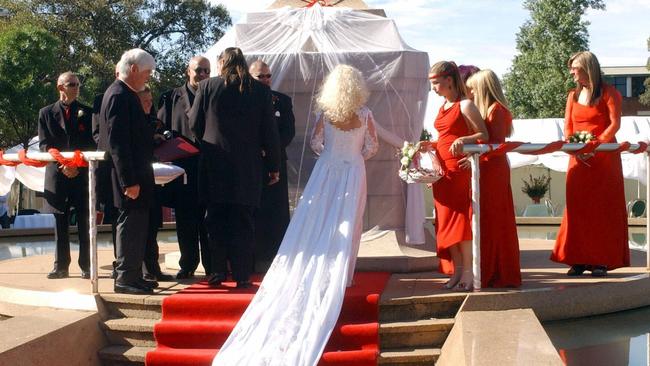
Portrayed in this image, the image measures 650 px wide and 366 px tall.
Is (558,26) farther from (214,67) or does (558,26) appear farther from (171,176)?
(171,176)

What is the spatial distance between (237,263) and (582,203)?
10.3ft

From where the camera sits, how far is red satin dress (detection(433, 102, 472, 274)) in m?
6.94

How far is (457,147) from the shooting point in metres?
6.66

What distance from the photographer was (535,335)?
212 inches

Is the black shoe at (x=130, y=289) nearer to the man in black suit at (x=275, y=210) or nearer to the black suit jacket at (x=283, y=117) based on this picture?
the man in black suit at (x=275, y=210)

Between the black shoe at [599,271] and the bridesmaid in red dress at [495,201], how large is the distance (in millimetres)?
1065

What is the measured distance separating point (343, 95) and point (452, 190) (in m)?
1.13

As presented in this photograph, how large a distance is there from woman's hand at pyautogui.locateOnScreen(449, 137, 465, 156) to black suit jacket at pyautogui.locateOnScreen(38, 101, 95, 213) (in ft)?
11.2

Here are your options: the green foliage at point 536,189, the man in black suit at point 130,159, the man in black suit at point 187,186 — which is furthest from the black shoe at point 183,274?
the green foliage at point 536,189

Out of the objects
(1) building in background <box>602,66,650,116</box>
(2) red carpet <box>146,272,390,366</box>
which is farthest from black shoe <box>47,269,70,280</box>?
(1) building in background <box>602,66,650,116</box>

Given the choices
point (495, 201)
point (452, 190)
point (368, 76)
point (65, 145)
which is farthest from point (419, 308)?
point (65, 145)

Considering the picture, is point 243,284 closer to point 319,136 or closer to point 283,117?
point 319,136

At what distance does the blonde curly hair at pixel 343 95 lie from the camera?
22.9 ft

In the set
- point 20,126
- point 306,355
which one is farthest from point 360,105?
point 20,126
